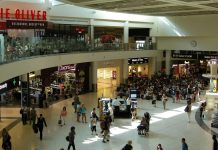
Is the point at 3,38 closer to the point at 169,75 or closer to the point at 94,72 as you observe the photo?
the point at 94,72

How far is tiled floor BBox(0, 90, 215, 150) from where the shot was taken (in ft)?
53.4

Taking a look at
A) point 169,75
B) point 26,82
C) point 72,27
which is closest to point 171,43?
point 169,75

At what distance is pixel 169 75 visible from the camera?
39.0 metres

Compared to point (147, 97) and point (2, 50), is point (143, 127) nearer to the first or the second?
point (2, 50)

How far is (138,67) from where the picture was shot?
40.1 meters

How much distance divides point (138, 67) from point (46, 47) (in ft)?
60.5

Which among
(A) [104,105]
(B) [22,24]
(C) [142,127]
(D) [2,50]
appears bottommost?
(C) [142,127]

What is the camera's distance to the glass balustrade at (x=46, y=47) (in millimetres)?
17047

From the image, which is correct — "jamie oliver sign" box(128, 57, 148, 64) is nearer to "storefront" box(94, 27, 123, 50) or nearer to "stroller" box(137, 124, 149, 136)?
"storefront" box(94, 27, 123, 50)

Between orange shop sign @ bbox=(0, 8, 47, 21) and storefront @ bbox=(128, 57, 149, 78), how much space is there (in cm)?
1373

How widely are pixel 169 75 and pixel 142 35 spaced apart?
19.0 feet

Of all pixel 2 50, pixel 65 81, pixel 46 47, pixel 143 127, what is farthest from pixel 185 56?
pixel 2 50

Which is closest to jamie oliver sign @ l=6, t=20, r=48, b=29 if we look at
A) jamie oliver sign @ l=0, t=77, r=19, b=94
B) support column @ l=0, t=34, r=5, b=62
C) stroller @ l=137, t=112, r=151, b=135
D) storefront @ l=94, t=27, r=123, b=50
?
support column @ l=0, t=34, r=5, b=62

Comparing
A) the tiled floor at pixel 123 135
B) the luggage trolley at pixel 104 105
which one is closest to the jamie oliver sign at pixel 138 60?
the tiled floor at pixel 123 135
